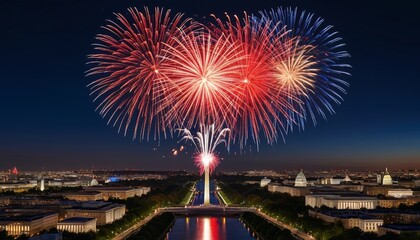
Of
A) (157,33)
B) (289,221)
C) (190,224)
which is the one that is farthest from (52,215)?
(157,33)

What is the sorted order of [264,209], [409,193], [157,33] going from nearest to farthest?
[157,33] → [264,209] → [409,193]

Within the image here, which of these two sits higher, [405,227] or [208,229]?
[405,227]

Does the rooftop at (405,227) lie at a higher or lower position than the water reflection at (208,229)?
higher

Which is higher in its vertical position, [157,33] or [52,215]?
[157,33]

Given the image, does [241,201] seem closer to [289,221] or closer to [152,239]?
[289,221]

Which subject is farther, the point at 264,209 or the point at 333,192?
the point at 333,192

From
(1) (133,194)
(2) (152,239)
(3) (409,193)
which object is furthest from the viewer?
(1) (133,194)

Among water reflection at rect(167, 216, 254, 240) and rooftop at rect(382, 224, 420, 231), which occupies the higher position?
rooftop at rect(382, 224, 420, 231)

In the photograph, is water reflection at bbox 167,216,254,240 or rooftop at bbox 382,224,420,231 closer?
rooftop at bbox 382,224,420,231

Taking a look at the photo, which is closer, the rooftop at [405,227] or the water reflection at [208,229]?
the rooftop at [405,227]

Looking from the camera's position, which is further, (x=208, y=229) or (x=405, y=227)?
(x=208, y=229)
